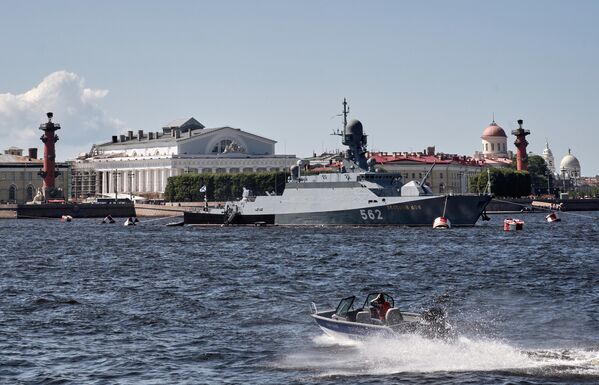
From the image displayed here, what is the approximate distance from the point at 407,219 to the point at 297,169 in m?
11.7

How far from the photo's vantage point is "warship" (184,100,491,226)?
291ft

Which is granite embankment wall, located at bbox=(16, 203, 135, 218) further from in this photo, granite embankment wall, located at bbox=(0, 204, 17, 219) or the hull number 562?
the hull number 562

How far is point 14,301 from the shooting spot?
38.3 meters

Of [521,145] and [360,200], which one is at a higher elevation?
[521,145]

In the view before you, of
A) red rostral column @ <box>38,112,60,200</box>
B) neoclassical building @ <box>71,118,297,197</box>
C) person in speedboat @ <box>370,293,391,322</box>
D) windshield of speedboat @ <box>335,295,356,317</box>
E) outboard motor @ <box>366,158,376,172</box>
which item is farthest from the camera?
neoclassical building @ <box>71,118,297,197</box>

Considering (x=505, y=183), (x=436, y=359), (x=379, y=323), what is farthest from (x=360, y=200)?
(x=505, y=183)

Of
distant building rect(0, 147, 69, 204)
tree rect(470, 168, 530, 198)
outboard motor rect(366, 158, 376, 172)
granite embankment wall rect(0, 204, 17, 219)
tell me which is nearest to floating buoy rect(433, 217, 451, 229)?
outboard motor rect(366, 158, 376, 172)

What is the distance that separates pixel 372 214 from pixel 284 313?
55319 millimetres

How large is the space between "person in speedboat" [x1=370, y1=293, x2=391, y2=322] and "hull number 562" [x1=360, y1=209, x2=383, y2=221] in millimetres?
61578

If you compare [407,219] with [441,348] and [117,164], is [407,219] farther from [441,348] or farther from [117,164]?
[117,164]

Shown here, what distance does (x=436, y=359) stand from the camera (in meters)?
25.7

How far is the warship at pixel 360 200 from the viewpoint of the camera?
8856cm

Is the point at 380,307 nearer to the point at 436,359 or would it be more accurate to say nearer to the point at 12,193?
the point at 436,359

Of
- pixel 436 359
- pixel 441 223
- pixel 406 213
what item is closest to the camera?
pixel 436 359
